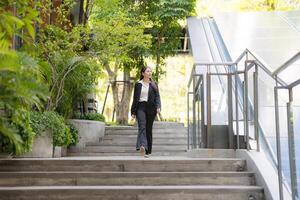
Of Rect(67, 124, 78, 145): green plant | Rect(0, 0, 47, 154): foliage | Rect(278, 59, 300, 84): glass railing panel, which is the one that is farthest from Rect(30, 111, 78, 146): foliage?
Rect(0, 0, 47, 154): foliage

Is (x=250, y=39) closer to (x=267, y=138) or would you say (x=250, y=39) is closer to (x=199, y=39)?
(x=199, y=39)

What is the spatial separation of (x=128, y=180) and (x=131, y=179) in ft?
A: 0.12

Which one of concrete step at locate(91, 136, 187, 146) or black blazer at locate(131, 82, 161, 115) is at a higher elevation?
black blazer at locate(131, 82, 161, 115)

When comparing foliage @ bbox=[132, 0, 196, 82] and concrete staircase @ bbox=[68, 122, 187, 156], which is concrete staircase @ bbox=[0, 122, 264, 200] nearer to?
concrete staircase @ bbox=[68, 122, 187, 156]

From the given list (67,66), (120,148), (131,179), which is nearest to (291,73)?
(131,179)

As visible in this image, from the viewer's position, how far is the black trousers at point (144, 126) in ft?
25.2

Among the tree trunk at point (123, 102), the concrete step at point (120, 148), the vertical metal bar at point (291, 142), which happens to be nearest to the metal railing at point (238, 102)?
the vertical metal bar at point (291, 142)

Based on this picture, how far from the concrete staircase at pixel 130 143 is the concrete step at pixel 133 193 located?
460cm

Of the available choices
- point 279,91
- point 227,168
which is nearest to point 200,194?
point 227,168

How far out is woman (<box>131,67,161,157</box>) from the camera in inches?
303

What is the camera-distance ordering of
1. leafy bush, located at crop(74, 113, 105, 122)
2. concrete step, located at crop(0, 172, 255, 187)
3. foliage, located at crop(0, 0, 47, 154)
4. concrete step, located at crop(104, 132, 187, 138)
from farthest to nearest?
leafy bush, located at crop(74, 113, 105, 122) → concrete step, located at crop(104, 132, 187, 138) → concrete step, located at crop(0, 172, 255, 187) → foliage, located at crop(0, 0, 47, 154)

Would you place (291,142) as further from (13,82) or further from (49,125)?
(49,125)

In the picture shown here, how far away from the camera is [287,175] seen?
4.26 metres

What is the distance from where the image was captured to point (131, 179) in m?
5.52
